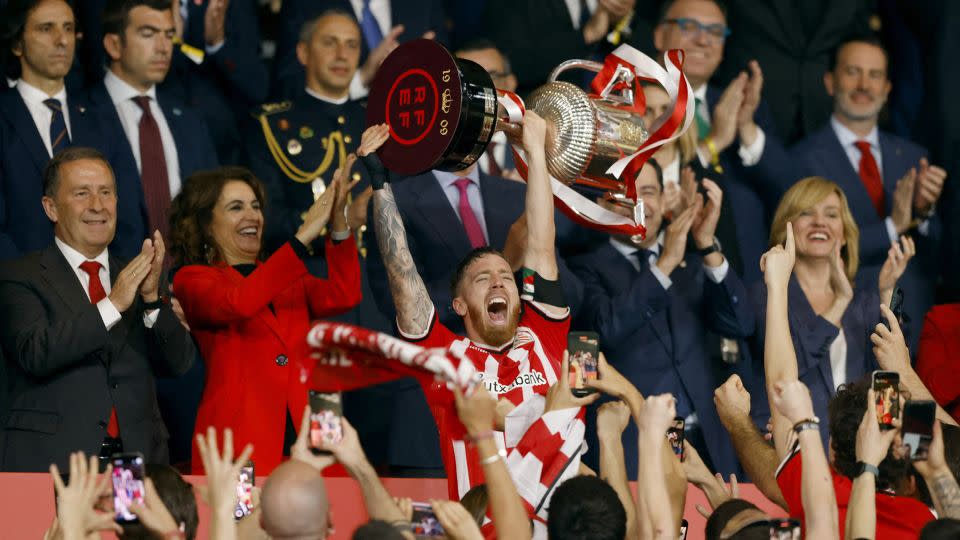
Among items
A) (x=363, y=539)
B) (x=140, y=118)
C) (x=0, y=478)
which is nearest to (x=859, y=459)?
(x=363, y=539)

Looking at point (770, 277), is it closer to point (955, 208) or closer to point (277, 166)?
point (277, 166)

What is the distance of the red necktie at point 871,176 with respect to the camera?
7295mm

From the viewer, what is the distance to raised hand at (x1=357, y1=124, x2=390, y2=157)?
4.78 meters

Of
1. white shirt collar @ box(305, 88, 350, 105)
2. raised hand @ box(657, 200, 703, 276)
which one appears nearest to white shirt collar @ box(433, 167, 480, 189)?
white shirt collar @ box(305, 88, 350, 105)

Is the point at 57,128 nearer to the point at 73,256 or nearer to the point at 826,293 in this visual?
the point at 73,256

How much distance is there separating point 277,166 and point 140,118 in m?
0.60

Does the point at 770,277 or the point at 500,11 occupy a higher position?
the point at 500,11

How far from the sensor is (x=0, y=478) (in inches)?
182

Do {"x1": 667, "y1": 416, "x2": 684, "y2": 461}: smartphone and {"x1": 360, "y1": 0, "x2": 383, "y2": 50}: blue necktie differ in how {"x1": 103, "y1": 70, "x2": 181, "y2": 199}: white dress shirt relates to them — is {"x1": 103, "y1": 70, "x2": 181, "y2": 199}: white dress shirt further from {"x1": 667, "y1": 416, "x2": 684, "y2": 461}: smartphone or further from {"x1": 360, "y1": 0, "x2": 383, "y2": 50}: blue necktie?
{"x1": 667, "y1": 416, "x2": 684, "y2": 461}: smartphone

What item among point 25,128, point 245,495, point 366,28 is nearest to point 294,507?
point 245,495

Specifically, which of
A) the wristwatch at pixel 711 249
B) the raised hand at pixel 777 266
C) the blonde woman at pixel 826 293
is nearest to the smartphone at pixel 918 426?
the raised hand at pixel 777 266

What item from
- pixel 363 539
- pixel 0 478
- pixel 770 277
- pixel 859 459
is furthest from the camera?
pixel 0 478

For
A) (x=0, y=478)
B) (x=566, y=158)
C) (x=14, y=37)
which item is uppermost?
(x=14, y=37)

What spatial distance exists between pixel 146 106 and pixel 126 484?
3016 millimetres
